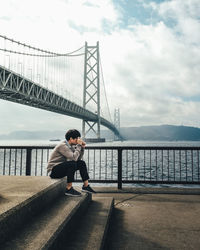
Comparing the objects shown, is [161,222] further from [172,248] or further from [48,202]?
[48,202]

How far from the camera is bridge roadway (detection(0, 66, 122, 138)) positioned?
26475 millimetres

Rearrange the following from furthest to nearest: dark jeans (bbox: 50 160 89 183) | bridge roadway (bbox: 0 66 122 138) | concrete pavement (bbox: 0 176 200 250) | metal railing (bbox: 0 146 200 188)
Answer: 1. bridge roadway (bbox: 0 66 122 138)
2. metal railing (bbox: 0 146 200 188)
3. dark jeans (bbox: 50 160 89 183)
4. concrete pavement (bbox: 0 176 200 250)

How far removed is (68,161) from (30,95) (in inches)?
1117

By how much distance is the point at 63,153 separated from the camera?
3.27 m

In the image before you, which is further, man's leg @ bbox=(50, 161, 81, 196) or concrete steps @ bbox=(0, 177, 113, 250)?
man's leg @ bbox=(50, 161, 81, 196)

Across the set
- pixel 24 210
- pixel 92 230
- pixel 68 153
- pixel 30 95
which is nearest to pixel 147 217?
pixel 92 230

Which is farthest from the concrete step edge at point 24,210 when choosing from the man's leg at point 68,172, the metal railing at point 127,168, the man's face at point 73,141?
the metal railing at point 127,168

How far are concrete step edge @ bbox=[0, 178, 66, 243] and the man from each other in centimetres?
28

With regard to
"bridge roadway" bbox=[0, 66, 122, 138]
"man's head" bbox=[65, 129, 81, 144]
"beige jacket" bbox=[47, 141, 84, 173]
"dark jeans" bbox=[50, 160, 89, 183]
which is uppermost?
"bridge roadway" bbox=[0, 66, 122, 138]

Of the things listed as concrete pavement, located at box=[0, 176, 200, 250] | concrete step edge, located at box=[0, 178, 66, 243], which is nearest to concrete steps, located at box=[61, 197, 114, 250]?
concrete pavement, located at box=[0, 176, 200, 250]

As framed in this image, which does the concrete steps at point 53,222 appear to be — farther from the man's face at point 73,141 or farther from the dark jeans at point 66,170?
the man's face at point 73,141

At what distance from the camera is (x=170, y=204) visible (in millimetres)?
3824

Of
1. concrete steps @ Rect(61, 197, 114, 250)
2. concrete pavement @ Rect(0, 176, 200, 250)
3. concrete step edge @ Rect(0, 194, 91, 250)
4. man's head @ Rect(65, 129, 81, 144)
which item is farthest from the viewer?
man's head @ Rect(65, 129, 81, 144)

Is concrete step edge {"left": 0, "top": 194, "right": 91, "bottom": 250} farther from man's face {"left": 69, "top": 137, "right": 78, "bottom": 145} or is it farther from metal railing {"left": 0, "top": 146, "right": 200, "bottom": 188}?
metal railing {"left": 0, "top": 146, "right": 200, "bottom": 188}
